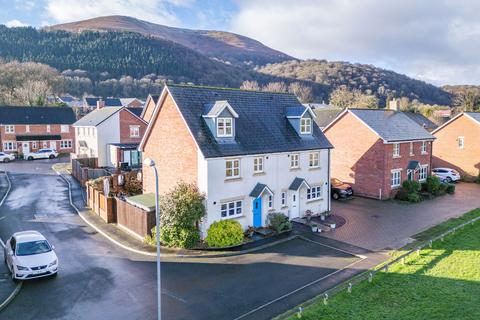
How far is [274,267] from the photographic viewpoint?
19969 millimetres

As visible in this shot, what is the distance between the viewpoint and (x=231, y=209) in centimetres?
2475

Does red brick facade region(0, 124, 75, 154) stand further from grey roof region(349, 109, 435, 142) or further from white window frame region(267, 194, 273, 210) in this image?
white window frame region(267, 194, 273, 210)

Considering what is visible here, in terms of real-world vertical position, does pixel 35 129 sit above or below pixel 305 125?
above

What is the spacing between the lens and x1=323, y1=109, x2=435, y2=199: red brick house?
3647cm

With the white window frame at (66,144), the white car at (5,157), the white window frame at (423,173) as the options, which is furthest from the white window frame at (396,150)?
the white window frame at (66,144)

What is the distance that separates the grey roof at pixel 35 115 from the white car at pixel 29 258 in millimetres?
55548

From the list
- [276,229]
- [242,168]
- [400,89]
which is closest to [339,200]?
[276,229]

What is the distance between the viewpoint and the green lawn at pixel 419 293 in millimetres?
14812

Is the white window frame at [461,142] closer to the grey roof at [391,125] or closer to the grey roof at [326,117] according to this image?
the grey roof at [391,125]

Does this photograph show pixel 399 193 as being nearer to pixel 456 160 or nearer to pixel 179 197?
pixel 456 160

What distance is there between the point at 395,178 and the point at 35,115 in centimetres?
6122

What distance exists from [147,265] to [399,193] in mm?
25866

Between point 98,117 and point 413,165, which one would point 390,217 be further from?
point 98,117

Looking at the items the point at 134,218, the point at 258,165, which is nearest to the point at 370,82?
the point at 258,165
